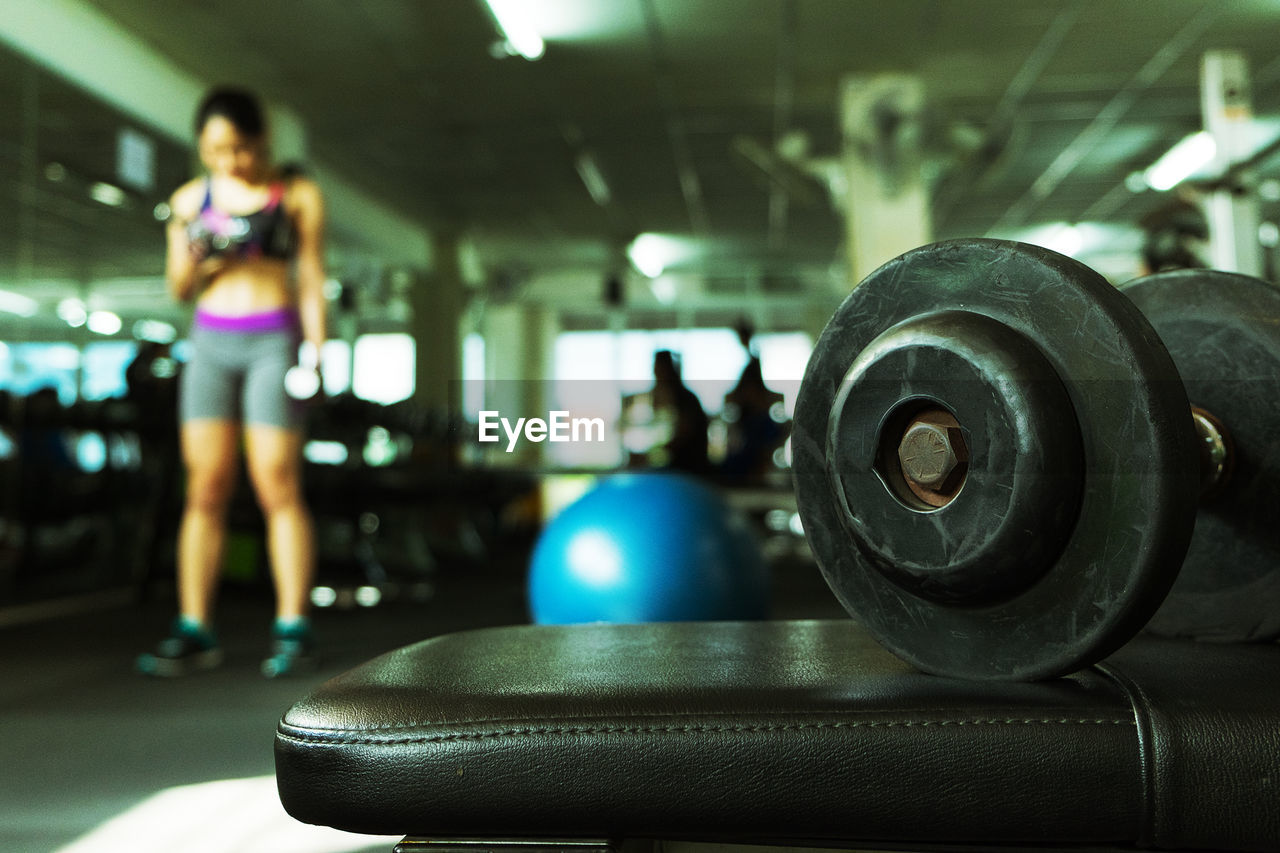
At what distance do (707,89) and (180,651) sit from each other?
16.7 ft

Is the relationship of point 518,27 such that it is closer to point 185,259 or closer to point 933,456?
point 185,259

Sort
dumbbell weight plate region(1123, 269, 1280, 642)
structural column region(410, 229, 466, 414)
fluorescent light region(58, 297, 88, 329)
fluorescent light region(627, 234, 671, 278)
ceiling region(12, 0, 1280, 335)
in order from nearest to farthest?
dumbbell weight plate region(1123, 269, 1280, 642), fluorescent light region(58, 297, 88, 329), ceiling region(12, 0, 1280, 335), structural column region(410, 229, 466, 414), fluorescent light region(627, 234, 671, 278)

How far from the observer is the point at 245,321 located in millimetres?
2188

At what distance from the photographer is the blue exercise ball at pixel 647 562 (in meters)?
1.88

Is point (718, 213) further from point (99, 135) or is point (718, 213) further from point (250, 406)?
point (250, 406)

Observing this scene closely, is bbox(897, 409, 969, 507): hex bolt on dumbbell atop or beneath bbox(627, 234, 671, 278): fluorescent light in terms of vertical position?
beneath

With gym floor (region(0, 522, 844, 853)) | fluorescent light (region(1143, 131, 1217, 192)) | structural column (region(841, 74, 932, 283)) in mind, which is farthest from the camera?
fluorescent light (region(1143, 131, 1217, 192))

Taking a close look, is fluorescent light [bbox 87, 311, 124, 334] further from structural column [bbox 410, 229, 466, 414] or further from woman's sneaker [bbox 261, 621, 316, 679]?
structural column [bbox 410, 229, 466, 414]

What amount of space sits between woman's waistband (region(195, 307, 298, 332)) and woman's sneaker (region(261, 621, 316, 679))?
711mm

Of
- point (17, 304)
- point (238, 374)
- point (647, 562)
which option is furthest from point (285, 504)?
point (17, 304)

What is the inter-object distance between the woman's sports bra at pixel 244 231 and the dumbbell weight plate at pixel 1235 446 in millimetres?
1958

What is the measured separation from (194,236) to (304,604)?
92cm

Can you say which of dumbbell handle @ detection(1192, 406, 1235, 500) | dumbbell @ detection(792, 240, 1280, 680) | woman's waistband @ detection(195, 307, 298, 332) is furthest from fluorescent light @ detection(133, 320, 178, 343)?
dumbbell handle @ detection(1192, 406, 1235, 500)

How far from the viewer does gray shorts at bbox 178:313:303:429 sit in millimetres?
2148
